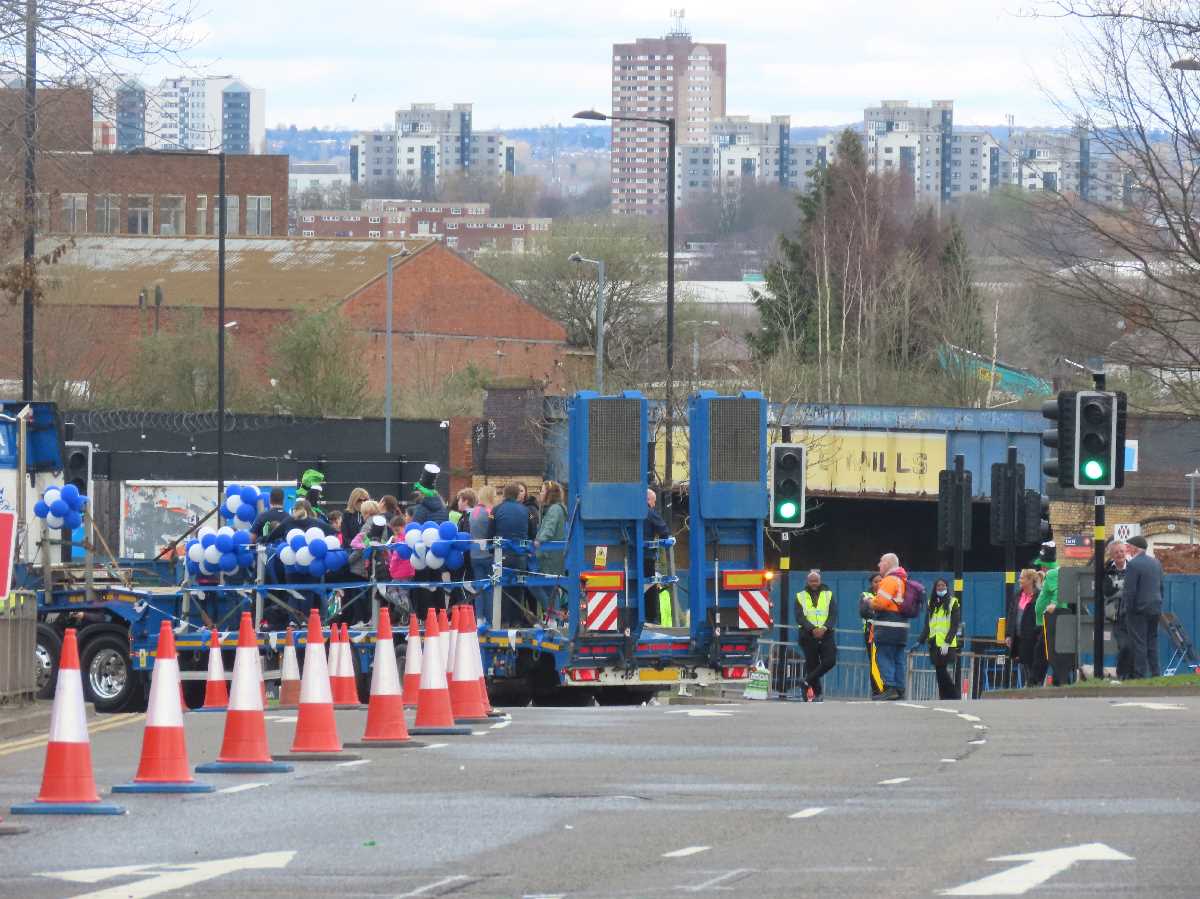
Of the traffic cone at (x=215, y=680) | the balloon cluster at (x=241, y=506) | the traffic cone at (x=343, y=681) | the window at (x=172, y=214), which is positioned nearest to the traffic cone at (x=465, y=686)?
the traffic cone at (x=343, y=681)

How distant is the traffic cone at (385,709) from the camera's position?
49.4 feet

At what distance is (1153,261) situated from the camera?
2616cm

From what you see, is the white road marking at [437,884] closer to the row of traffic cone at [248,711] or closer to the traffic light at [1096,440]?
the row of traffic cone at [248,711]

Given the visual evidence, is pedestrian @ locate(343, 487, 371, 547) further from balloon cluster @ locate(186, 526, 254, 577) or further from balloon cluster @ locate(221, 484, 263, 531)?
balloon cluster @ locate(186, 526, 254, 577)

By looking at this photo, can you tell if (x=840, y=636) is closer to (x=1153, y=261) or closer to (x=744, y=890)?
(x=1153, y=261)

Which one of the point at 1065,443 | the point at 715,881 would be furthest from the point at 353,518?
the point at 715,881

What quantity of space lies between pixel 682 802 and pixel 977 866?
259 centimetres

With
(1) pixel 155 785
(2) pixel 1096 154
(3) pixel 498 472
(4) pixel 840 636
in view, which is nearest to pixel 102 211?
(3) pixel 498 472

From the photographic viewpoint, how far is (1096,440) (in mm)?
24188

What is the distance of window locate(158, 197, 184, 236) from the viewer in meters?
104

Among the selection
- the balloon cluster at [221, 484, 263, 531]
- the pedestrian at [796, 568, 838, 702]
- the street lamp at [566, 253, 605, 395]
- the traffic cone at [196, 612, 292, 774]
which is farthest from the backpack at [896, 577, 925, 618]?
the street lamp at [566, 253, 605, 395]

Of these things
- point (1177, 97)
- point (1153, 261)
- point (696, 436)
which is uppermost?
point (1177, 97)

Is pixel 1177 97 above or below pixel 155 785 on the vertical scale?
above

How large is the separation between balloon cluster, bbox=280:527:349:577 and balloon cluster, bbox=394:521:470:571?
2.01 feet
